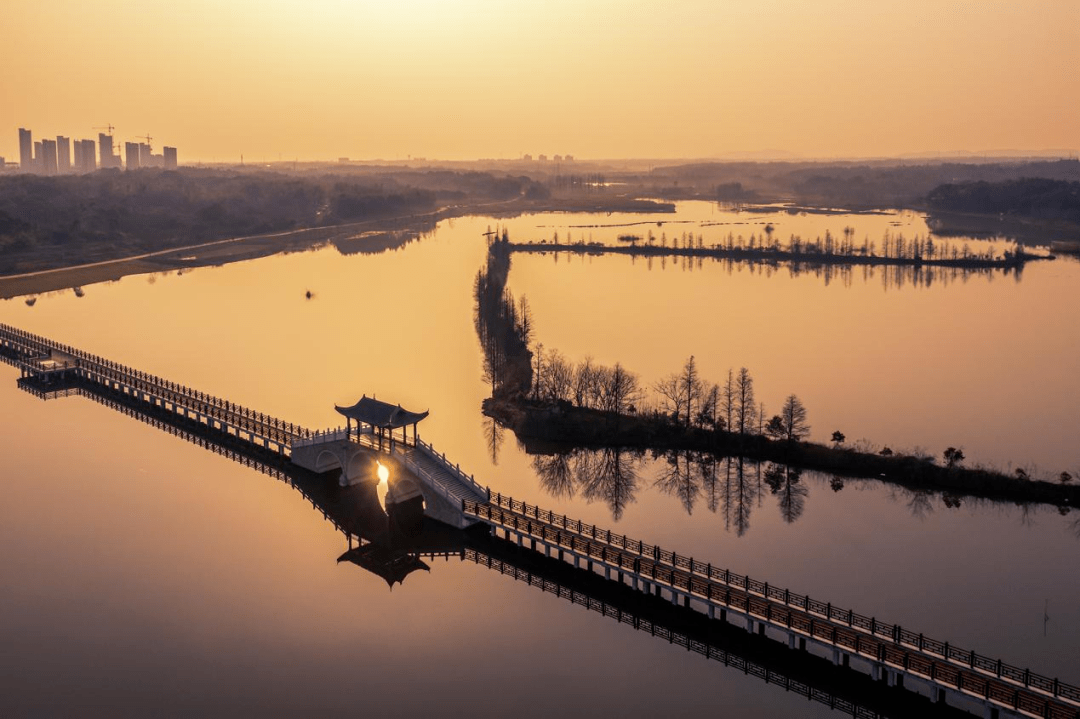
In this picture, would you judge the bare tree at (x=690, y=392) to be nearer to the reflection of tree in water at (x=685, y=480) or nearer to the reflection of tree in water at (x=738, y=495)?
the reflection of tree in water at (x=685, y=480)

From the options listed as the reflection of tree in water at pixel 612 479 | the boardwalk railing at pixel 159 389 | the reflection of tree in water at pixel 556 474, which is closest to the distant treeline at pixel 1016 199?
the reflection of tree in water at pixel 612 479

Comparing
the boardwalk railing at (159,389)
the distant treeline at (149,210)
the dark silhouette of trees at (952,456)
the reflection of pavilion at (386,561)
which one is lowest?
the reflection of pavilion at (386,561)

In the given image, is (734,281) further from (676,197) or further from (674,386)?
(676,197)

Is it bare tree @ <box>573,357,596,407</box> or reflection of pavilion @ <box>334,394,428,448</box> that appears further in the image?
bare tree @ <box>573,357,596,407</box>

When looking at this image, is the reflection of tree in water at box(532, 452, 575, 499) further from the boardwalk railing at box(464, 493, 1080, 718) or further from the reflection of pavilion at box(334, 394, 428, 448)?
the reflection of pavilion at box(334, 394, 428, 448)

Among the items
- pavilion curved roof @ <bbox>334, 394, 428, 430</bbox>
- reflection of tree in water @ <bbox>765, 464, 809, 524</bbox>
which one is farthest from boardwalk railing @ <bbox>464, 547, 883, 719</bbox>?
reflection of tree in water @ <bbox>765, 464, 809, 524</bbox>

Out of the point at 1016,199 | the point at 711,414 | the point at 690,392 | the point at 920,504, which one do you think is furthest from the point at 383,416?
the point at 1016,199
